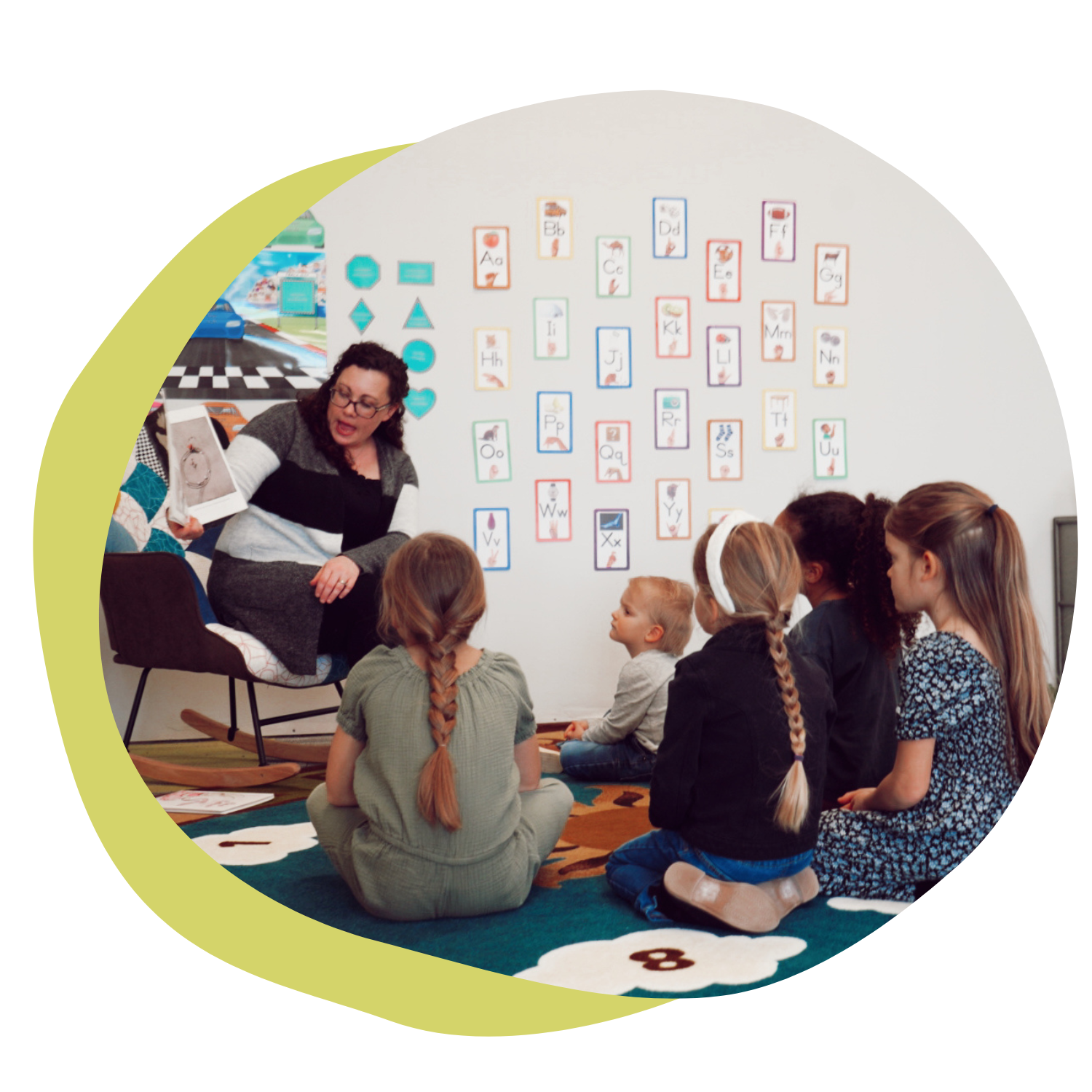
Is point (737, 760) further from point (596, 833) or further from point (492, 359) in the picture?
point (492, 359)

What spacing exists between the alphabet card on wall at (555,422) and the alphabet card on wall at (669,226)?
30 cm

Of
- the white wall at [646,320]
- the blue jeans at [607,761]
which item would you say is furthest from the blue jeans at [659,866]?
the white wall at [646,320]

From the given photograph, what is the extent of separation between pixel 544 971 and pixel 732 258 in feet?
3.97

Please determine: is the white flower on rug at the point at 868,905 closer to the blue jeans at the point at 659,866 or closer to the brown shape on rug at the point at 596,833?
the blue jeans at the point at 659,866

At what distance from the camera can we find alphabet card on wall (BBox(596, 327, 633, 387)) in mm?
2176

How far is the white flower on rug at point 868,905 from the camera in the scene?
2262 mm

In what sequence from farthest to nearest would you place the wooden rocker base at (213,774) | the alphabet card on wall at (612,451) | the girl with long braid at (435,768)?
the wooden rocker base at (213,774) → the alphabet card on wall at (612,451) → the girl with long braid at (435,768)

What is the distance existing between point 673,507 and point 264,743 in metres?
Result: 0.81

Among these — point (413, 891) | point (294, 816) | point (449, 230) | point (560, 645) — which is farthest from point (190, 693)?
point (449, 230)

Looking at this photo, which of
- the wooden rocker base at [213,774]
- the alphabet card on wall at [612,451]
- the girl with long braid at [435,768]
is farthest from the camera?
the wooden rocker base at [213,774]

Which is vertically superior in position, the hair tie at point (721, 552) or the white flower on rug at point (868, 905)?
the hair tie at point (721, 552)

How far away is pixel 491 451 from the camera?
2.14 meters

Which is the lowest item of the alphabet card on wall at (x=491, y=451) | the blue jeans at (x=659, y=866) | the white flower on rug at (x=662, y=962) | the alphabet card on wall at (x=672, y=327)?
the white flower on rug at (x=662, y=962)

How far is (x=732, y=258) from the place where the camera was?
222 cm
